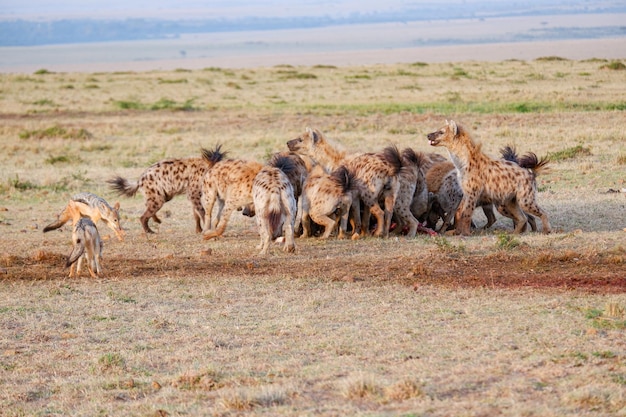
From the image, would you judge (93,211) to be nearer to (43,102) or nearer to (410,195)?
(410,195)

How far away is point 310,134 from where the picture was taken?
12.1 metres

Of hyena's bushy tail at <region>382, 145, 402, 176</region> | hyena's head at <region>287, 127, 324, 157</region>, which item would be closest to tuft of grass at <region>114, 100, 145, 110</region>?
hyena's head at <region>287, 127, 324, 157</region>

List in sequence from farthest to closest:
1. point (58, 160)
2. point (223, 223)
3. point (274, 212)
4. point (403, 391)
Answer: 1. point (58, 160)
2. point (223, 223)
3. point (274, 212)
4. point (403, 391)

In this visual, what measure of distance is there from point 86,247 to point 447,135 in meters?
4.29

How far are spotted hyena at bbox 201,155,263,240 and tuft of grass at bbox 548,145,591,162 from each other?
22.1 feet

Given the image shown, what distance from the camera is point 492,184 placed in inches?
432

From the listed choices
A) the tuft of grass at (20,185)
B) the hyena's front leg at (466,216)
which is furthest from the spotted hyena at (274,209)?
the tuft of grass at (20,185)

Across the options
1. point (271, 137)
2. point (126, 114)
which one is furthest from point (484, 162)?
point (126, 114)

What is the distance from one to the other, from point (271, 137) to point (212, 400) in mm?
14583

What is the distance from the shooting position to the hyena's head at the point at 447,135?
447 inches

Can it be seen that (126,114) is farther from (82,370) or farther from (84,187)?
(82,370)

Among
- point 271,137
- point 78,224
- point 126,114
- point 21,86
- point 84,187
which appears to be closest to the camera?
point 78,224

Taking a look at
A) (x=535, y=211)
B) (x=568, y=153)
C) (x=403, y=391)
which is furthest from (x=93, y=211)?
(x=568, y=153)

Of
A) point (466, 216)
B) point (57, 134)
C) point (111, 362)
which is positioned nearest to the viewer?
point (111, 362)
